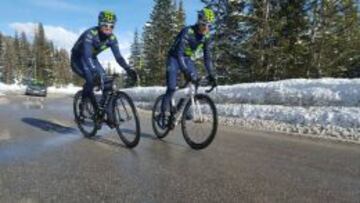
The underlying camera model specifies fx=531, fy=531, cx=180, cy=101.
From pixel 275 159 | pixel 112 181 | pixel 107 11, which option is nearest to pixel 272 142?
pixel 275 159

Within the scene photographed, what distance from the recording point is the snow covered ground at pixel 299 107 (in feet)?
41.2

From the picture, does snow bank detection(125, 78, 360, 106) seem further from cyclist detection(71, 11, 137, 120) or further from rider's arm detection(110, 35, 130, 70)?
cyclist detection(71, 11, 137, 120)

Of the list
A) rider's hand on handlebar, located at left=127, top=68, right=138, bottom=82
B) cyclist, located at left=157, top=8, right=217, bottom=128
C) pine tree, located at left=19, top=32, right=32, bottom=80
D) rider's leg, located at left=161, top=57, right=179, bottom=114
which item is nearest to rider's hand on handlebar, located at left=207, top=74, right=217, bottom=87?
cyclist, located at left=157, top=8, right=217, bottom=128

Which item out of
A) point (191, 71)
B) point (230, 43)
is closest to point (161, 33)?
point (230, 43)

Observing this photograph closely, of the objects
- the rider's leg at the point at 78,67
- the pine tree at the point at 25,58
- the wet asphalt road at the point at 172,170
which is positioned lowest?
the wet asphalt road at the point at 172,170

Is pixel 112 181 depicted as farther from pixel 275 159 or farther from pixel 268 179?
pixel 275 159

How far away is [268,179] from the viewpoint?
6.13 metres

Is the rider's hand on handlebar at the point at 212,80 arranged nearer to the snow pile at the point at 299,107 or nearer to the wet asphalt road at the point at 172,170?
the wet asphalt road at the point at 172,170

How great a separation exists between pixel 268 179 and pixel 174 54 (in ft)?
13.1

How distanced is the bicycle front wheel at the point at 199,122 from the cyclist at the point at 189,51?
0.40 metres

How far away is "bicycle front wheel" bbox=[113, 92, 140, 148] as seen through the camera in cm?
861

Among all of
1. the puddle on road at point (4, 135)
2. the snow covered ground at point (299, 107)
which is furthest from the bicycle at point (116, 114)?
the snow covered ground at point (299, 107)

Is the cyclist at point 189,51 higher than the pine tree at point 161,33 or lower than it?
lower

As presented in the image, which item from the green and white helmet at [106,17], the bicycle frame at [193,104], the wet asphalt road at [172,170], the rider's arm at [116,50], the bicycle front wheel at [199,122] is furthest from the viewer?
the rider's arm at [116,50]
